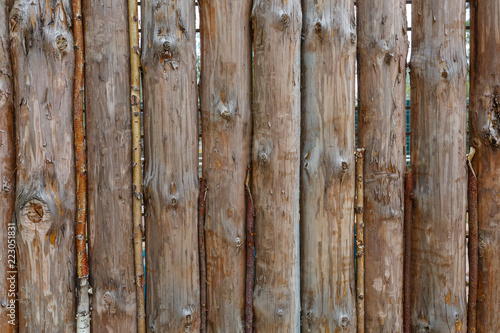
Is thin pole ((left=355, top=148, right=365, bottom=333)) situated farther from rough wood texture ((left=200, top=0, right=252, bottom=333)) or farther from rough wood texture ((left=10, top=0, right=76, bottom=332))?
rough wood texture ((left=10, top=0, right=76, bottom=332))

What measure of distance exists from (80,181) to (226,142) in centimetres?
89

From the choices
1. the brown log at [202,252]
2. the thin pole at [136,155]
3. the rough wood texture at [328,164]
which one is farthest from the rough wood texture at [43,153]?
the rough wood texture at [328,164]

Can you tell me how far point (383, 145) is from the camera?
2.27 metres

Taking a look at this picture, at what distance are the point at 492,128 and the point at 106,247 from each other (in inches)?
97.9

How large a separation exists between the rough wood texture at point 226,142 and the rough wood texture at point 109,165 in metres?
0.47

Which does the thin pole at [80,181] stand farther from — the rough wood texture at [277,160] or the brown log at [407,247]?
the brown log at [407,247]

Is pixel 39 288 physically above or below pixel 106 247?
below

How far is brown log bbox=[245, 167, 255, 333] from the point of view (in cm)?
223

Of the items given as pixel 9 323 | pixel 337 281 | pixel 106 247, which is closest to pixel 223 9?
pixel 106 247

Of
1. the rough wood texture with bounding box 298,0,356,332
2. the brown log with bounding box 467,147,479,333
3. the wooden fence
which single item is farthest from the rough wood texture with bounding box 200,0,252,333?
the brown log with bounding box 467,147,479,333

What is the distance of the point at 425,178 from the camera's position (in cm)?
231

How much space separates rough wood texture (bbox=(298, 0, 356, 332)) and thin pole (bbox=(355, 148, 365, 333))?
0.05 m

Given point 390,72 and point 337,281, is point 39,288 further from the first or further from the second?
point 390,72

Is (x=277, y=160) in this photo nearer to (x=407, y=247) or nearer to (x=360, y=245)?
(x=360, y=245)
